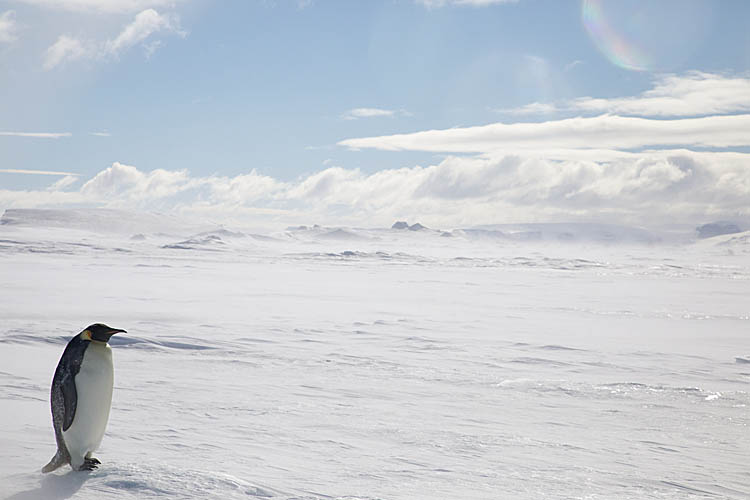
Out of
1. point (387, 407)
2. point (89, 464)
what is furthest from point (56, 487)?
point (387, 407)

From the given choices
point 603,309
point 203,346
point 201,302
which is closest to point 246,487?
point 203,346

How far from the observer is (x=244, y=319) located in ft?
40.2

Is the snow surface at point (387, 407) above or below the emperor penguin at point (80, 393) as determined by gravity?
below

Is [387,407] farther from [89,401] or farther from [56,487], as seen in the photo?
[56,487]

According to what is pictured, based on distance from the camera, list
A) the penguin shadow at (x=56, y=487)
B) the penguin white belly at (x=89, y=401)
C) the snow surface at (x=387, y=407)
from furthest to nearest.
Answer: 1. the snow surface at (x=387, y=407)
2. the penguin white belly at (x=89, y=401)
3. the penguin shadow at (x=56, y=487)

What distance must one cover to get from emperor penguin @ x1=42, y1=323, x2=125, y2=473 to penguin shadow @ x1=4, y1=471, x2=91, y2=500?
74 millimetres

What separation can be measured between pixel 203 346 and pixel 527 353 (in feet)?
14.2

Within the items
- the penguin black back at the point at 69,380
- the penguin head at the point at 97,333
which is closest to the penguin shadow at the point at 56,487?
the penguin black back at the point at 69,380

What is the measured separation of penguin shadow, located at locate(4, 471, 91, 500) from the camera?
8.57 feet

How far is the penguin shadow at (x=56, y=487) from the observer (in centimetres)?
261

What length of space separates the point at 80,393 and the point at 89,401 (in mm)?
55

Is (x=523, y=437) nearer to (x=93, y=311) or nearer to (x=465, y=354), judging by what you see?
(x=465, y=354)

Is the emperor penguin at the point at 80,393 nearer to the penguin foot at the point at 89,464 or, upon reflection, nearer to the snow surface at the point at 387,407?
the penguin foot at the point at 89,464

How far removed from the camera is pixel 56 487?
8.96 feet
